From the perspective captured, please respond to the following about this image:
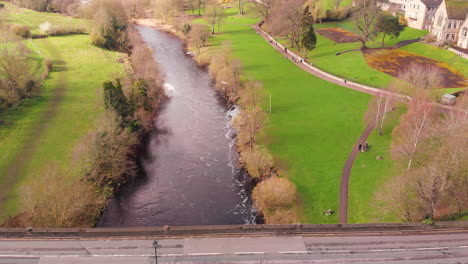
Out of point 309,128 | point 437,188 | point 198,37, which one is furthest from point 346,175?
point 198,37

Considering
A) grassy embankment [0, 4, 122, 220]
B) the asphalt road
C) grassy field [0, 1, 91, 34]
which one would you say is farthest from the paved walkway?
grassy field [0, 1, 91, 34]

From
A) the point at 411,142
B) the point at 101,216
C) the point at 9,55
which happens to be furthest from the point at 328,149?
the point at 9,55

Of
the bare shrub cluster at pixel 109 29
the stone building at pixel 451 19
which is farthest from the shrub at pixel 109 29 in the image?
the stone building at pixel 451 19

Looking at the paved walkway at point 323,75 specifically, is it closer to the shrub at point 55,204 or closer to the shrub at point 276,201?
the shrub at point 276,201

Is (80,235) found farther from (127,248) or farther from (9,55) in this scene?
(9,55)

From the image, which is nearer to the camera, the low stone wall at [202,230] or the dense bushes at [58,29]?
the low stone wall at [202,230]

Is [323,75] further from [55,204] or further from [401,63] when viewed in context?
[55,204]

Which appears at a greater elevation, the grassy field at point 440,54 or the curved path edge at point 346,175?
the grassy field at point 440,54

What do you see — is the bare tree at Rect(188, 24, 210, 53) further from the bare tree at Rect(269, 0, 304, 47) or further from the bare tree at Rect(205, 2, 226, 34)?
the bare tree at Rect(269, 0, 304, 47)
